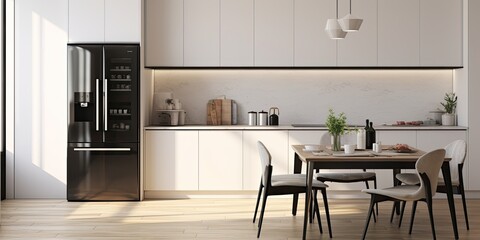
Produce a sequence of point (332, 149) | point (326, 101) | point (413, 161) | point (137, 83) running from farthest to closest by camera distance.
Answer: point (326, 101), point (137, 83), point (332, 149), point (413, 161)

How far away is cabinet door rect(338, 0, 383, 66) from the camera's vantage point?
7.79 m

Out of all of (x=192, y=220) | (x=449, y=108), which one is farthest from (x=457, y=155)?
(x=192, y=220)

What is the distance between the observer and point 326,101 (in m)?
8.27

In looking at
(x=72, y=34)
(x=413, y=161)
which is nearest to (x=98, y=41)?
(x=72, y=34)

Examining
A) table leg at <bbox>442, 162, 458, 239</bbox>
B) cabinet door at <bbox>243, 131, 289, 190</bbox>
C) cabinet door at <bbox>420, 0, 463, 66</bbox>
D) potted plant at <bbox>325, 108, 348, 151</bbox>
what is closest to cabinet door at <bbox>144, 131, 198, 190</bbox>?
cabinet door at <bbox>243, 131, 289, 190</bbox>

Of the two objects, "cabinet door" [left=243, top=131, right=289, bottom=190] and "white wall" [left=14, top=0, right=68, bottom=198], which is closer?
"white wall" [left=14, top=0, right=68, bottom=198]

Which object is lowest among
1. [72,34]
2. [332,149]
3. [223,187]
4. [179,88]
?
[223,187]

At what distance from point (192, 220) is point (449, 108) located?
3.46m

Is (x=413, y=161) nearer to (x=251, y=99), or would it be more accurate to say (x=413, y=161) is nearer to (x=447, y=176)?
(x=447, y=176)

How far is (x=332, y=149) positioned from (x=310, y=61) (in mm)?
2054

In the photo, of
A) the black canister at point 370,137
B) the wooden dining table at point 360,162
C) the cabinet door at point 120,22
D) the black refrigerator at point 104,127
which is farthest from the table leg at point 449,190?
the cabinet door at point 120,22

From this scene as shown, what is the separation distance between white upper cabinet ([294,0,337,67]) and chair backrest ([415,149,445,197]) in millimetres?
2866

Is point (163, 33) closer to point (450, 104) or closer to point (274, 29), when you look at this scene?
point (274, 29)

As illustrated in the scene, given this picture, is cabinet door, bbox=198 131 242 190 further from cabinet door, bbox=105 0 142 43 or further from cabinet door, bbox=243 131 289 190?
cabinet door, bbox=105 0 142 43
